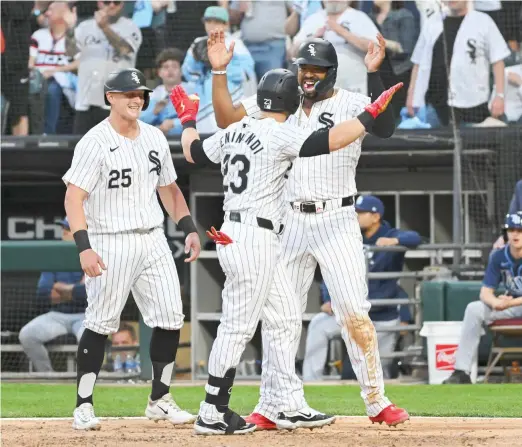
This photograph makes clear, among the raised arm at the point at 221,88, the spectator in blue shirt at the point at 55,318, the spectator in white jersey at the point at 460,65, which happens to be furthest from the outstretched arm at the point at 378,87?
the spectator in white jersey at the point at 460,65

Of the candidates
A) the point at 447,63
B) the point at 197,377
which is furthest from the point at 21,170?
the point at 447,63

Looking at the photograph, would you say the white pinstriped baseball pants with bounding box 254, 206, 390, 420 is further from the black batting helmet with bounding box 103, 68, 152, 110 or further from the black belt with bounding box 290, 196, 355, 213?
the black batting helmet with bounding box 103, 68, 152, 110

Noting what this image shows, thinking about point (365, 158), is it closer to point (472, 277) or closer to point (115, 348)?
point (472, 277)

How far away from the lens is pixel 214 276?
1226 cm

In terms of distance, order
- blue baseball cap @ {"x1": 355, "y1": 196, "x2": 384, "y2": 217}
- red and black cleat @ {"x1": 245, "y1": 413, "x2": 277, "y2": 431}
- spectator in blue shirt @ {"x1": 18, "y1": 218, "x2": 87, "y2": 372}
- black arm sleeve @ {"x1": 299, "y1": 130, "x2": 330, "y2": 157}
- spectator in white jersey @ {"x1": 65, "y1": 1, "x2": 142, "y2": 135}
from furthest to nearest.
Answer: spectator in white jersey @ {"x1": 65, "y1": 1, "x2": 142, "y2": 135}, spectator in blue shirt @ {"x1": 18, "y1": 218, "x2": 87, "y2": 372}, blue baseball cap @ {"x1": 355, "y1": 196, "x2": 384, "y2": 217}, red and black cleat @ {"x1": 245, "y1": 413, "x2": 277, "y2": 431}, black arm sleeve @ {"x1": 299, "y1": 130, "x2": 330, "y2": 157}

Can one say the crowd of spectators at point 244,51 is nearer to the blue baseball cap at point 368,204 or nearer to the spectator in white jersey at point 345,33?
the spectator in white jersey at point 345,33

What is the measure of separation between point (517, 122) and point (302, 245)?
5574mm

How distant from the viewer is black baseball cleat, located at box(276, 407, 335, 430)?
5953 millimetres

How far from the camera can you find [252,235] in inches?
225

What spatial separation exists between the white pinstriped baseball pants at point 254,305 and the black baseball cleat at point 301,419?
0.12ft

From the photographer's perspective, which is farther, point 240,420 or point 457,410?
point 457,410

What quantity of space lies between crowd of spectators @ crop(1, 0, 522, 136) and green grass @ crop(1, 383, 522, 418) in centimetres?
297

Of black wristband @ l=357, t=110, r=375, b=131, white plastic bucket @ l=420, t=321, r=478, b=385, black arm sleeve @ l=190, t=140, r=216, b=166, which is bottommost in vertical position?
white plastic bucket @ l=420, t=321, r=478, b=385

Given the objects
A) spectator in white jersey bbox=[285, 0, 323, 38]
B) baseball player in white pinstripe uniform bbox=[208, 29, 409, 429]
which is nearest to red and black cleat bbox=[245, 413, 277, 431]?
baseball player in white pinstripe uniform bbox=[208, 29, 409, 429]
